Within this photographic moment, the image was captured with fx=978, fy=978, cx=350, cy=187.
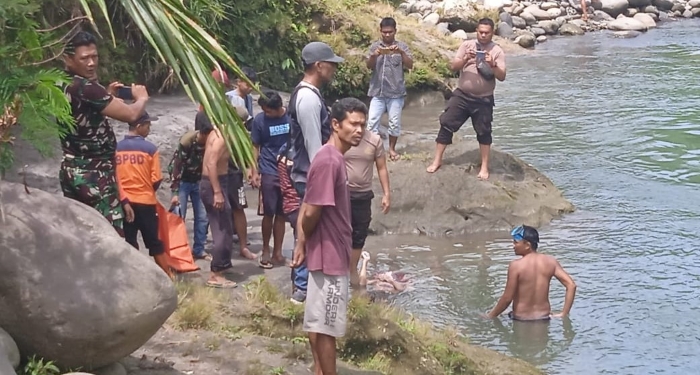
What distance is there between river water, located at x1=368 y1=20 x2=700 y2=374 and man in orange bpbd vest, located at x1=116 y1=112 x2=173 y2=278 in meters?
2.52

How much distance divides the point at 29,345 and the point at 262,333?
212 cm

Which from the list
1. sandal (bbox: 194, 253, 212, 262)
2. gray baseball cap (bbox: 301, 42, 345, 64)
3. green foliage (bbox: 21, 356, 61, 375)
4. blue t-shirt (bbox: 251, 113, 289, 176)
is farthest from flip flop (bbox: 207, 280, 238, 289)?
green foliage (bbox: 21, 356, 61, 375)

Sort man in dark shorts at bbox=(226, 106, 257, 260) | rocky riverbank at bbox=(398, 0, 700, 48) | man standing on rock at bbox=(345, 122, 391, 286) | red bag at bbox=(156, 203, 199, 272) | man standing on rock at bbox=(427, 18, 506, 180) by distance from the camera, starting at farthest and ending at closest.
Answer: rocky riverbank at bbox=(398, 0, 700, 48) < man standing on rock at bbox=(427, 18, 506, 180) < man in dark shorts at bbox=(226, 106, 257, 260) < man standing on rock at bbox=(345, 122, 391, 286) < red bag at bbox=(156, 203, 199, 272)

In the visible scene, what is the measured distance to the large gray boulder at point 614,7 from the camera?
32.0 m

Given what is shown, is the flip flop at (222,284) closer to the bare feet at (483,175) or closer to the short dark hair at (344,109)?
the short dark hair at (344,109)

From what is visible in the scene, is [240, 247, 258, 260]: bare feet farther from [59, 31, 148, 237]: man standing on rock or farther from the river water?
[59, 31, 148, 237]: man standing on rock

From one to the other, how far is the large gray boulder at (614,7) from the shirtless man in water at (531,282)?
1002 inches

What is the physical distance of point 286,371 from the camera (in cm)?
565

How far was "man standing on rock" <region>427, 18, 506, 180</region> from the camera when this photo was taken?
10.5 meters

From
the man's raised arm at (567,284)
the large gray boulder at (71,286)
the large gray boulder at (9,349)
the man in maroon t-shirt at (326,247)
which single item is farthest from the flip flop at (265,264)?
the large gray boulder at (9,349)

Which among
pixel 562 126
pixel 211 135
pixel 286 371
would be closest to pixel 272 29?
pixel 562 126

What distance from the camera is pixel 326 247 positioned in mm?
5309

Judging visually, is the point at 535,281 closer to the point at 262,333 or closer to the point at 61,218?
the point at 262,333

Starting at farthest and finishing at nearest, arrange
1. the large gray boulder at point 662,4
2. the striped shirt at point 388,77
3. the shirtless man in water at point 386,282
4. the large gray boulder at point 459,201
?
the large gray boulder at point 662,4, the striped shirt at point 388,77, the large gray boulder at point 459,201, the shirtless man in water at point 386,282
